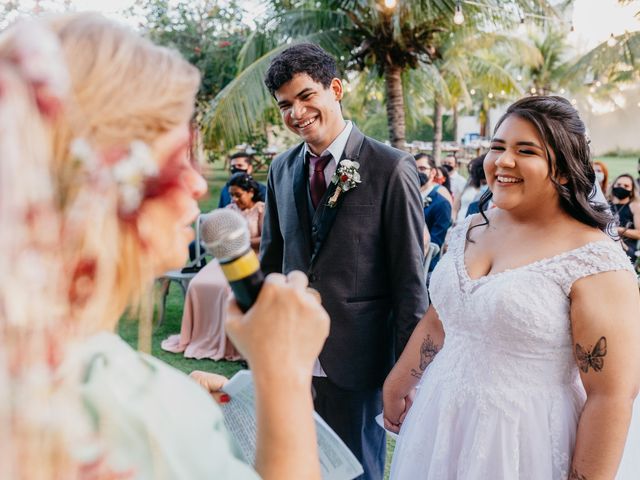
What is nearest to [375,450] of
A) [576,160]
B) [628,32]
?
[576,160]

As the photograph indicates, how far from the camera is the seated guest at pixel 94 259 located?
0.72m

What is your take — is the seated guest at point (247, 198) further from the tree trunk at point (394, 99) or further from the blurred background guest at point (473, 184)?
the tree trunk at point (394, 99)

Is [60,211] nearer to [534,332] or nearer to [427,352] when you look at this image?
[534,332]

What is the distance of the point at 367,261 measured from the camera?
2.58m

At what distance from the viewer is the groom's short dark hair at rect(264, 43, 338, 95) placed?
271cm

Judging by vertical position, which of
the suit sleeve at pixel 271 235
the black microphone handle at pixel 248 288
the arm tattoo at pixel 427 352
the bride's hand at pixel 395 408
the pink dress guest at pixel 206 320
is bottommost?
the pink dress guest at pixel 206 320

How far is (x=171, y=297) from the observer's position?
29.2 ft

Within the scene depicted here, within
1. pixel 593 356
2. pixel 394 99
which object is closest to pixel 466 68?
pixel 394 99

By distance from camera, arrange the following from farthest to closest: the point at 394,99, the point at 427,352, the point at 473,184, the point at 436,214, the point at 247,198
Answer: the point at 394,99 < the point at 473,184 < the point at 247,198 < the point at 436,214 < the point at 427,352

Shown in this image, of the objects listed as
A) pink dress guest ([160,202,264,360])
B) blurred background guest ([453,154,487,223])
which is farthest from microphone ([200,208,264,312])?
blurred background guest ([453,154,487,223])

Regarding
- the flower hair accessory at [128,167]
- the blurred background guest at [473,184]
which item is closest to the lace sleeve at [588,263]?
the flower hair accessory at [128,167]

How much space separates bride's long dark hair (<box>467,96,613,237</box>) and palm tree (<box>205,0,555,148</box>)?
350 inches

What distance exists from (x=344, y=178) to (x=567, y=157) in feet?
3.11

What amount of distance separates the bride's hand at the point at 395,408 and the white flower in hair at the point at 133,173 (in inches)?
71.9
